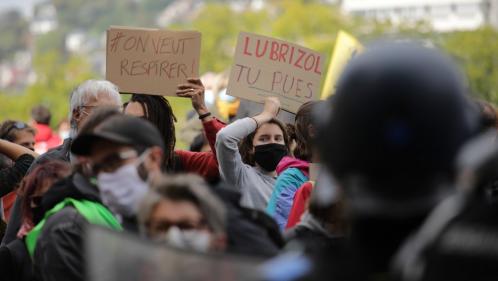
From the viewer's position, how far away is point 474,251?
2535 millimetres

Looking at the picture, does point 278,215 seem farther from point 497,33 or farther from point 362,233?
point 497,33

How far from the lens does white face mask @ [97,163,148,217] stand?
4055mm

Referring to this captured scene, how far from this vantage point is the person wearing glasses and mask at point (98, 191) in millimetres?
4074

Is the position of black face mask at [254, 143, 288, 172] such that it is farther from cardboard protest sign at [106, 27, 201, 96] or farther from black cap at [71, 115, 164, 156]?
black cap at [71, 115, 164, 156]

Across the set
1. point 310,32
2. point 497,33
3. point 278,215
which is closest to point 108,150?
point 278,215

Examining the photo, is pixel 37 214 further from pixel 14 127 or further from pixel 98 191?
pixel 14 127

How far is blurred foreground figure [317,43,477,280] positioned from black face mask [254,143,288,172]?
181 inches

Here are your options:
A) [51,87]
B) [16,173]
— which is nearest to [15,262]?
[16,173]

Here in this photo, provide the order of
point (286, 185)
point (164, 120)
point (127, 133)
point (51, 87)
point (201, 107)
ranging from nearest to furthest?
point (127, 133) < point (164, 120) < point (286, 185) < point (201, 107) < point (51, 87)

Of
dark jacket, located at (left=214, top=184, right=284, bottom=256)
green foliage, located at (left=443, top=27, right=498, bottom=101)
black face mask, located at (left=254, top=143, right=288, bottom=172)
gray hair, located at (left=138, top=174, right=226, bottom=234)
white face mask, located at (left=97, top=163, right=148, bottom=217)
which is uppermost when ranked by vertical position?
gray hair, located at (left=138, top=174, right=226, bottom=234)

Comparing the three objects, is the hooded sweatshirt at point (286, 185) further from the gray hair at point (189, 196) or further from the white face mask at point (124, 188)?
the gray hair at point (189, 196)

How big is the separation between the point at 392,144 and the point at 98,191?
218 cm

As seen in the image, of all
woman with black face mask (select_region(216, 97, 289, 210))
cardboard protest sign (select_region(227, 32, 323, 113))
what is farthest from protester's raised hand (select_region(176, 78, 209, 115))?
cardboard protest sign (select_region(227, 32, 323, 113))

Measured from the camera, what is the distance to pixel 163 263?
9.12 feet
